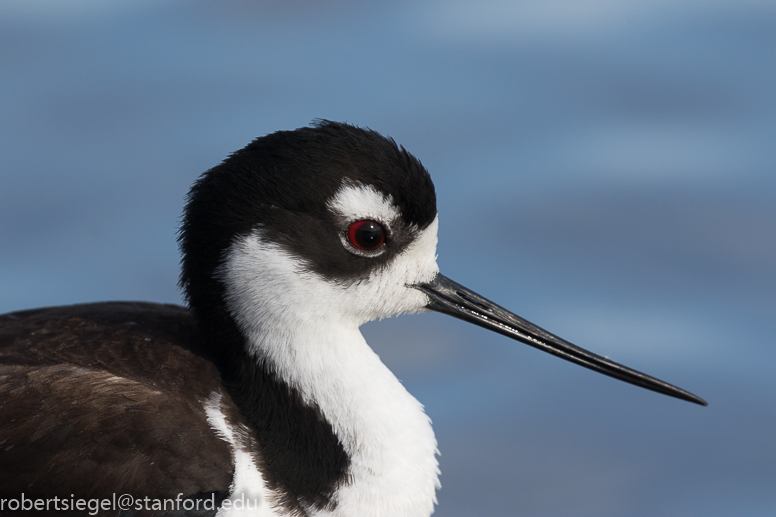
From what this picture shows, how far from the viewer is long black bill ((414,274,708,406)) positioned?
4266 mm

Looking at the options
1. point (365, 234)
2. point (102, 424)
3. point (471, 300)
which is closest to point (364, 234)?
point (365, 234)

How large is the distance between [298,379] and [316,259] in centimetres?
45

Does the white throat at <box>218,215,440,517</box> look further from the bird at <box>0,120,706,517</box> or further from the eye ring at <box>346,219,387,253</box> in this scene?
the eye ring at <box>346,219,387,253</box>

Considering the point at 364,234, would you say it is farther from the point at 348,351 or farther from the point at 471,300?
the point at 471,300

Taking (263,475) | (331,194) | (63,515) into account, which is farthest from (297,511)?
(331,194)

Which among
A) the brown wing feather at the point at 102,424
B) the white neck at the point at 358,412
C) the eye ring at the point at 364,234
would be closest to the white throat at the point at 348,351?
the white neck at the point at 358,412

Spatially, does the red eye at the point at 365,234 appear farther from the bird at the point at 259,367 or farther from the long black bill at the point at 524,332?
the long black bill at the point at 524,332

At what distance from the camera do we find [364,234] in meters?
3.95

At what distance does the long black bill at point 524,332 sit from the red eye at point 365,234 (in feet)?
1.26

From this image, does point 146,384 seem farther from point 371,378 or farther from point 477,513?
point 477,513

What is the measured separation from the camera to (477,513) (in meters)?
5.13

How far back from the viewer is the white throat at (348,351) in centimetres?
389

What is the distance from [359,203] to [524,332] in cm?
92

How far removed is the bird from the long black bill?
0.17 ft
